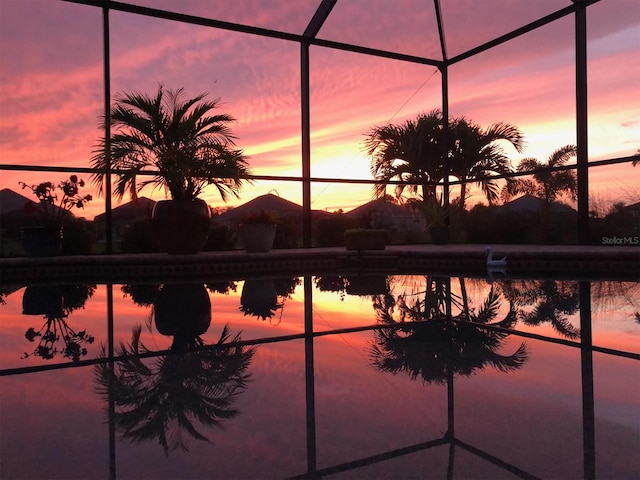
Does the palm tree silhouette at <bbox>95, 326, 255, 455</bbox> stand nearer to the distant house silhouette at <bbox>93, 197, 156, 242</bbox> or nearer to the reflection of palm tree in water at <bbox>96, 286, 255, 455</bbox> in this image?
the reflection of palm tree in water at <bbox>96, 286, 255, 455</bbox>

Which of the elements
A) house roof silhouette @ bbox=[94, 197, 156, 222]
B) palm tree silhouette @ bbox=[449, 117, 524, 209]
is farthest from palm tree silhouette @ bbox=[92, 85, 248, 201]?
palm tree silhouette @ bbox=[449, 117, 524, 209]

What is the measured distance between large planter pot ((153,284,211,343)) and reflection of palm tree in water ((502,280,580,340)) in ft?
7.25

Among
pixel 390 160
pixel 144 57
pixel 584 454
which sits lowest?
pixel 584 454

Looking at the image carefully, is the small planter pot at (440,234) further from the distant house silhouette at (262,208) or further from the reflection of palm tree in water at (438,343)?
the reflection of palm tree in water at (438,343)

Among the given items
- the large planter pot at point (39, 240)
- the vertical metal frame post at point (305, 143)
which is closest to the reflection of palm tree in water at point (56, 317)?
the large planter pot at point (39, 240)

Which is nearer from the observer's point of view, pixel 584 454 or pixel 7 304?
pixel 584 454

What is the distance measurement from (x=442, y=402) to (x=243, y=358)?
1.03 metres

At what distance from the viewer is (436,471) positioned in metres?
1.16


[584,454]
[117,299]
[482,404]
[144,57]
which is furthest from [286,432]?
[144,57]

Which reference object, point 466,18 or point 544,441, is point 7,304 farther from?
point 466,18

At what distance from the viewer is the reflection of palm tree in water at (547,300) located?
3114 millimetres

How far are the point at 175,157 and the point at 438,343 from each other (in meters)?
5.44

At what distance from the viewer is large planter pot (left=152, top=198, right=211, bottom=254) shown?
676cm

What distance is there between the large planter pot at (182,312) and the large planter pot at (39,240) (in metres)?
2.52
